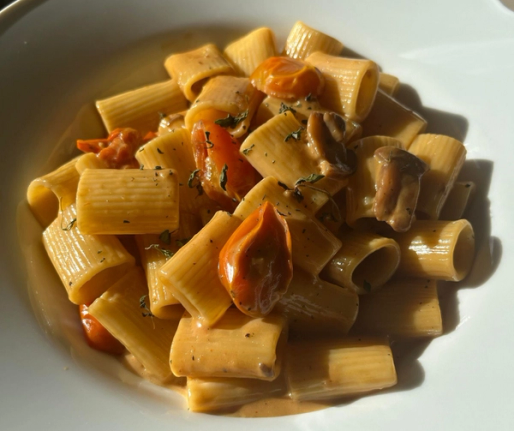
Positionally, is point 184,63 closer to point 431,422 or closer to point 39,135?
point 39,135

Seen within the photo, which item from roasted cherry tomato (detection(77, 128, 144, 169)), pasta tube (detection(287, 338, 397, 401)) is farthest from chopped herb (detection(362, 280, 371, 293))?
roasted cherry tomato (detection(77, 128, 144, 169))

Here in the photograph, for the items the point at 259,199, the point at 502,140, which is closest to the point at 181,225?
the point at 259,199

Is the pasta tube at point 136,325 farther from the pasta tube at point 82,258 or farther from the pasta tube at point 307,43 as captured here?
the pasta tube at point 307,43

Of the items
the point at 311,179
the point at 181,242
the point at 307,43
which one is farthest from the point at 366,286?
the point at 307,43

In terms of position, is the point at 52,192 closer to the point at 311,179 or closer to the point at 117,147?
the point at 117,147

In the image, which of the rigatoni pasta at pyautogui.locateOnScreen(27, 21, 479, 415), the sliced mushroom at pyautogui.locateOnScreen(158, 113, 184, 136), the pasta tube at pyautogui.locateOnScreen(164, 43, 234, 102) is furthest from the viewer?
the pasta tube at pyautogui.locateOnScreen(164, 43, 234, 102)

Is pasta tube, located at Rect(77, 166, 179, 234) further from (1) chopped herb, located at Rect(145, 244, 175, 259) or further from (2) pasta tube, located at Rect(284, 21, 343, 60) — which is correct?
(2) pasta tube, located at Rect(284, 21, 343, 60)

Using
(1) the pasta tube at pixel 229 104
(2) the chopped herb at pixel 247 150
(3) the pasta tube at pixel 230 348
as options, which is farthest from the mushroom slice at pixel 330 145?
(3) the pasta tube at pixel 230 348
